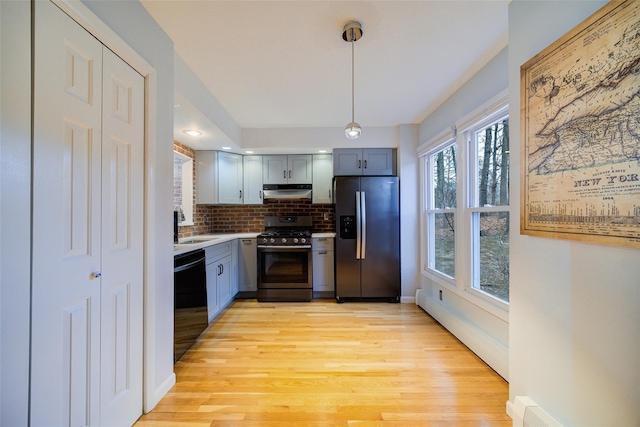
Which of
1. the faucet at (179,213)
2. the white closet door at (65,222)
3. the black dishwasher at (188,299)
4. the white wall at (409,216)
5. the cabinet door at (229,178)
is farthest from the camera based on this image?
the cabinet door at (229,178)

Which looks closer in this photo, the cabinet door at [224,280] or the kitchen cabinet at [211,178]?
the cabinet door at [224,280]

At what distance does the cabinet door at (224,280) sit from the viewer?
307 centimetres

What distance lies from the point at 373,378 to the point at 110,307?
174 cm

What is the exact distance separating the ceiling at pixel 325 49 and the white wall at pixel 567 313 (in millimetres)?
418

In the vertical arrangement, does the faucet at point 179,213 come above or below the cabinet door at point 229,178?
below

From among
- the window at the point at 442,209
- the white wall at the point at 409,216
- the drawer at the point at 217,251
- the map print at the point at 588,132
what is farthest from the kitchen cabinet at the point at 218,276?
the map print at the point at 588,132

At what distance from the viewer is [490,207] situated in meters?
2.13

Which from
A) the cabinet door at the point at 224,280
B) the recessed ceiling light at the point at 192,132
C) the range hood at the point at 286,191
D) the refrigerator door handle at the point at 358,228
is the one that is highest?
the recessed ceiling light at the point at 192,132

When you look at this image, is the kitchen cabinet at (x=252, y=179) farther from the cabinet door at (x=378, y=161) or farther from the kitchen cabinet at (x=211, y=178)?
the cabinet door at (x=378, y=161)

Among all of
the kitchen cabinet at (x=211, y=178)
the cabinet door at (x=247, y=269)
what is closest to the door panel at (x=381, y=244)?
the cabinet door at (x=247, y=269)

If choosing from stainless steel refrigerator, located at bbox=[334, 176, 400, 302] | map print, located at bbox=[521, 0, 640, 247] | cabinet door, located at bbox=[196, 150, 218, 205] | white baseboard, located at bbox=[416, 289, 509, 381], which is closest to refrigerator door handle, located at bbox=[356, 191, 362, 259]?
stainless steel refrigerator, located at bbox=[334, 176, 400, 302]

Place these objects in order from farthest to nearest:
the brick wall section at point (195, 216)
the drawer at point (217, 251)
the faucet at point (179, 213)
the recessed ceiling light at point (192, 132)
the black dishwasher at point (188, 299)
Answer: the brick wall section at point (195, 216), the faucet at point (179, 213), the recessed ceiling light at point (192, 132), the drawer at point (217, 251), the black dishwasher at point (188, 299)

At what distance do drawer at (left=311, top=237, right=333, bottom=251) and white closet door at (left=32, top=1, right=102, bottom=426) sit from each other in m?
2.74

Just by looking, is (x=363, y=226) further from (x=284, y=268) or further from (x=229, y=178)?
(x=229, y=178)
